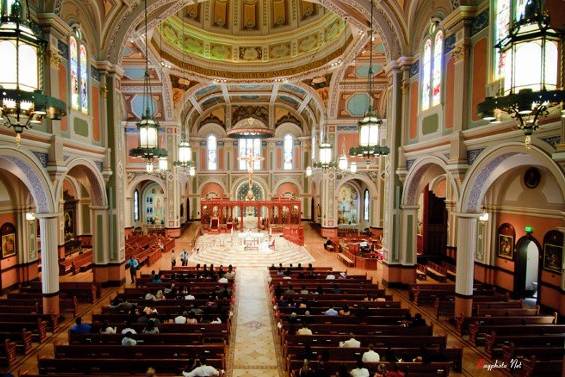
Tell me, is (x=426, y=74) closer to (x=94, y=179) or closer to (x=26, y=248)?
(x=94, y=179)

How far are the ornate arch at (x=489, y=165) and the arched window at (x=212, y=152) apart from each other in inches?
1137

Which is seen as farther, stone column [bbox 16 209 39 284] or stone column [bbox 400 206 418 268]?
stone column [bbox 16 209 39 284]

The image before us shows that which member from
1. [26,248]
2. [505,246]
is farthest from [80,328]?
[505,246]

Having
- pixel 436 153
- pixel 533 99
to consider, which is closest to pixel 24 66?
pixel 533 99

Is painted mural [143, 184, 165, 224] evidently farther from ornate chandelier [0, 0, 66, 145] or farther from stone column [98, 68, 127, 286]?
ornate chandelier [0, 0, 66, 145]

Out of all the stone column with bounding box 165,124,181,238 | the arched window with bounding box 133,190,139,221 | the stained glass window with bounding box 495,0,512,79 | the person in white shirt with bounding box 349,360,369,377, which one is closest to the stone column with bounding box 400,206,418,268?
the stained glass window with bounding box 495,0,512,79

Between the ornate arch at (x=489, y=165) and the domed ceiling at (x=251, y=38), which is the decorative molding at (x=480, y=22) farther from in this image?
the domed ceiling at (x=251, y=38)

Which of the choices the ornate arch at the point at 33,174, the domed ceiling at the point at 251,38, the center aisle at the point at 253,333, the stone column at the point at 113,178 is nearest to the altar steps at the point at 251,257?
the center aisle at the point at 253,333

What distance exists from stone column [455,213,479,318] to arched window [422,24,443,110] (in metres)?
4.32

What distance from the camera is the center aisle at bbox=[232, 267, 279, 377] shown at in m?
8.73

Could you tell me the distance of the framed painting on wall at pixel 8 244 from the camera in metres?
15.3

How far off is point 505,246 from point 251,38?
840 inches

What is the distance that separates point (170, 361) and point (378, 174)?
898 inches

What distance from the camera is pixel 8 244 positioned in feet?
51.2
